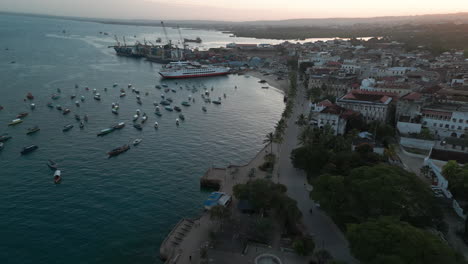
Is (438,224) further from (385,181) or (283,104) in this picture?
(283,104)

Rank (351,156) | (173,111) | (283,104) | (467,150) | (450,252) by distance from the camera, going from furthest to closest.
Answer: (283,104) < (173,111) < (467,150) < (351,156) < (450,252)

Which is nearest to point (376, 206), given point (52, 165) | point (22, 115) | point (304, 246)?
point (304, 246)

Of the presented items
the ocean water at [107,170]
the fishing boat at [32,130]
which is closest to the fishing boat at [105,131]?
the ocean water at [107,170]

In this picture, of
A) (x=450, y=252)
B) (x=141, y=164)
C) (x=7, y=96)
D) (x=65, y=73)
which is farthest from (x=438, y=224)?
(x=65, y=73)

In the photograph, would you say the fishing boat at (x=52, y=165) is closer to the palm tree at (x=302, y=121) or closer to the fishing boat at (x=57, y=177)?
the fishing boat at (x=57, y=177)

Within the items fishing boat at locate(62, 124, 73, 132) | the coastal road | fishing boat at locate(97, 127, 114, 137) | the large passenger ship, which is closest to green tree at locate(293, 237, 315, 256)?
the coastal road
